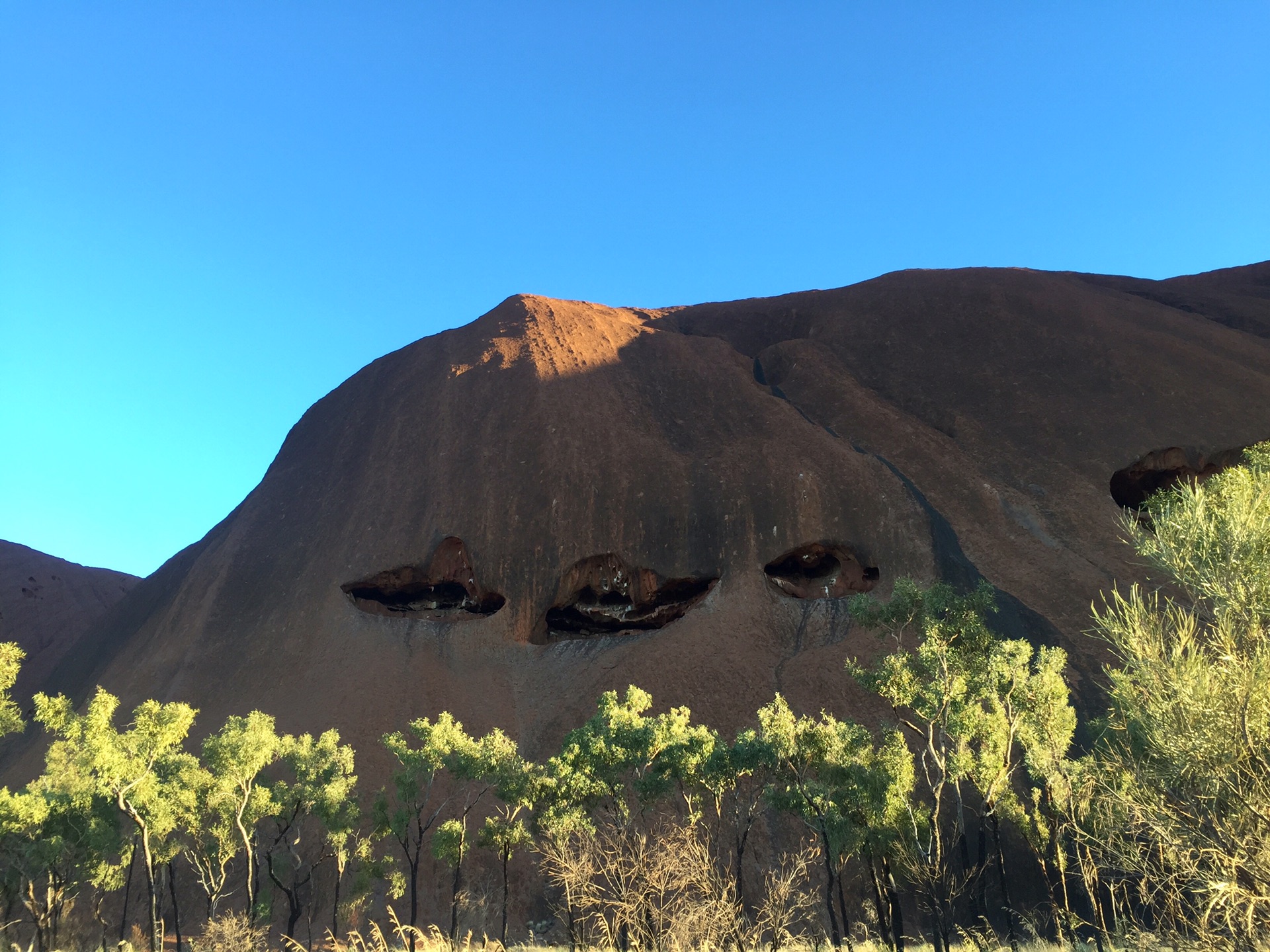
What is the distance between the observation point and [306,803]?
25469 mm

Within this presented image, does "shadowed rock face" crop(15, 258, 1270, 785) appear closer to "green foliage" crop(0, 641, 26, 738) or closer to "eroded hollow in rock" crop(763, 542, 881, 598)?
"eroded hollow in rock" crop(763, 542, 881, 598)

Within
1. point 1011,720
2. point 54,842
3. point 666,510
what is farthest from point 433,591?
point 1011,720

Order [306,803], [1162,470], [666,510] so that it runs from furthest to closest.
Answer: [666,510]
[1162,470]
[306,803]

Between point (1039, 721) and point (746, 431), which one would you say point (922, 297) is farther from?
point (1039, 721)

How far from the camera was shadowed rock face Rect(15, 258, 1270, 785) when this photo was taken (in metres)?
41.6

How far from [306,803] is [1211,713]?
82.2ft

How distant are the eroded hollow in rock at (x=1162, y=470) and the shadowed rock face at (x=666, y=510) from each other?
23.7 inches

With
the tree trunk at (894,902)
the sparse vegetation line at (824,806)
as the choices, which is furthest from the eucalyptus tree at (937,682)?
the tree trunk at (894,902)

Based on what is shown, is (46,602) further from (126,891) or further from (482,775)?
(482,775)

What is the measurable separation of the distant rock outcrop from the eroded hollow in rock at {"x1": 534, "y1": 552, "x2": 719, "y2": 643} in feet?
152

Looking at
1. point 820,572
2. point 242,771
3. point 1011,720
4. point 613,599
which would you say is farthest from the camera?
point 613,599

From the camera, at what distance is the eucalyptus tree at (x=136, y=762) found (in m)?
18.4

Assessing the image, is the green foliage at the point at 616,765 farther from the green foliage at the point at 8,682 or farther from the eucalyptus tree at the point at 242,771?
the green foliage at the point at 8,682

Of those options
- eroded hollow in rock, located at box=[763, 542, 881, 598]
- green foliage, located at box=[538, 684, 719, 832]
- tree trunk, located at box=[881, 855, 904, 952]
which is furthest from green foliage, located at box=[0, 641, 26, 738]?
eroded hollow in rock, located at box=[763, 542, 881, 598]
